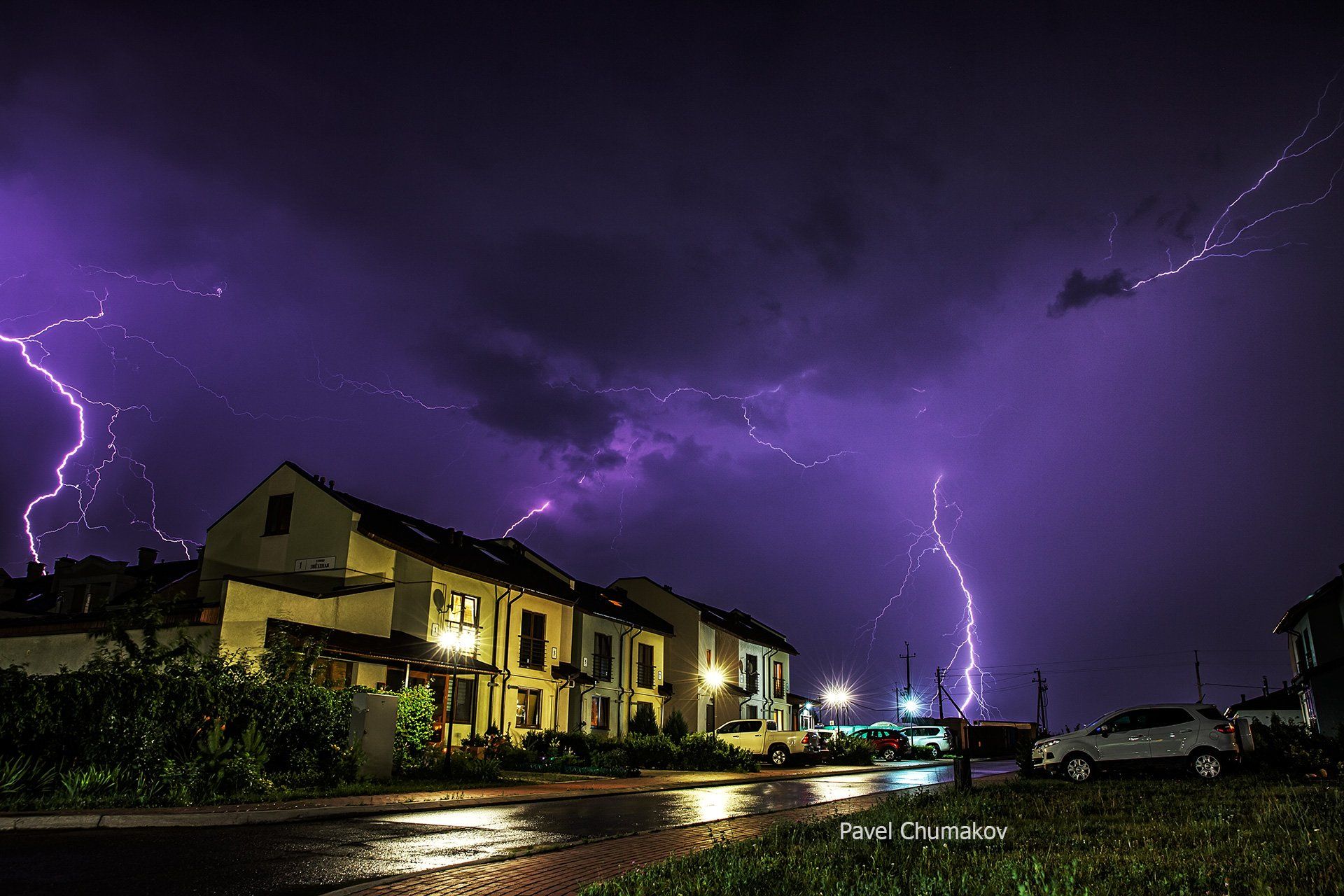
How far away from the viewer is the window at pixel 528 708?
99.3 ft

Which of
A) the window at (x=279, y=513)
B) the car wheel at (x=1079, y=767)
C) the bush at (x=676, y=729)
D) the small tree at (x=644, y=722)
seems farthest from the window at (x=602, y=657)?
the car wheel at (x=1079, y=767)

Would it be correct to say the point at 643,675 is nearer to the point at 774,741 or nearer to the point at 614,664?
the point at 614,664

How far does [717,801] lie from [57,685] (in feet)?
36.2

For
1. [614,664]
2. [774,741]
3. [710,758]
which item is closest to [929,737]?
[774,741]

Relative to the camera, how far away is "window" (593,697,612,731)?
115 ft

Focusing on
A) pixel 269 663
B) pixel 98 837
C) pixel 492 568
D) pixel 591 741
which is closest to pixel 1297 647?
pixel 591 741

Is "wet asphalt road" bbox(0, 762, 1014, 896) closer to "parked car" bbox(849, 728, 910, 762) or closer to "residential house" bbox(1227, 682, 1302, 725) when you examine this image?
"parked car" bbox(849, 728, 910, 762)

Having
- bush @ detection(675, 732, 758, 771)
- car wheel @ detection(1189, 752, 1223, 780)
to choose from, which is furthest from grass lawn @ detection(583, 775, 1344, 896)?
bush @ detection(675, 732, 758, 771)

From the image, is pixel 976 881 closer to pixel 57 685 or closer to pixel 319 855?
pixel 319 855

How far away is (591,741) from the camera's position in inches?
1082

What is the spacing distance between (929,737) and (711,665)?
12.3 m

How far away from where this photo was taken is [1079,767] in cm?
1931

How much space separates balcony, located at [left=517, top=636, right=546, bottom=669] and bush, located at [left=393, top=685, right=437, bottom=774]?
9.54 meters

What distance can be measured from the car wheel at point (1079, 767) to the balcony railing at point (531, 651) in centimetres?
1782
